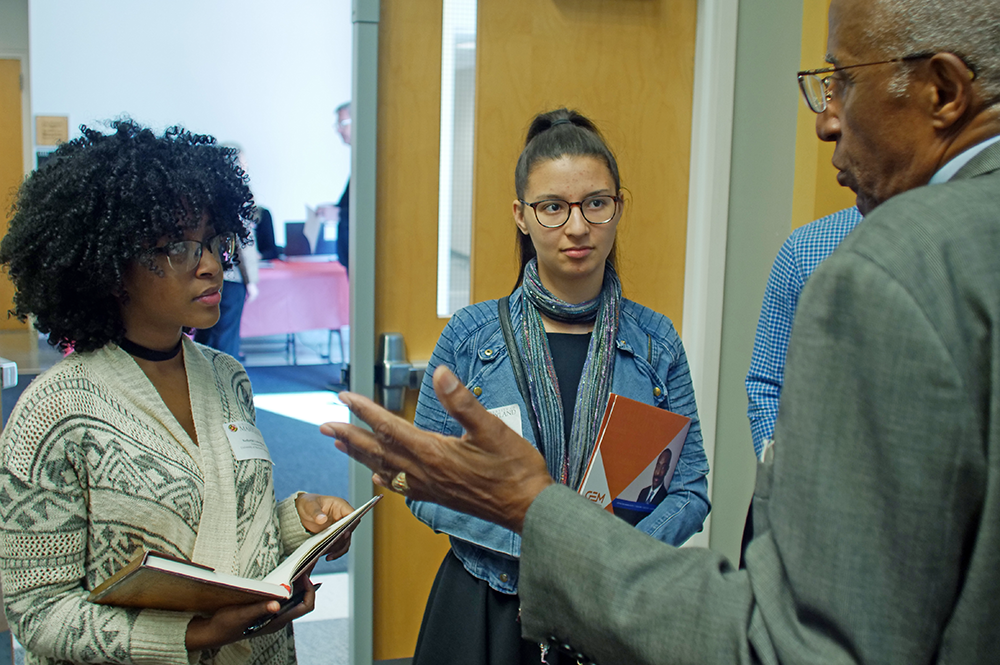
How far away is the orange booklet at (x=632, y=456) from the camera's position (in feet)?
4.90

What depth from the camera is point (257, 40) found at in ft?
24.8

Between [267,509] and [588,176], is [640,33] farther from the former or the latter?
[267,509]

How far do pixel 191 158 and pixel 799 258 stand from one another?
1461mm

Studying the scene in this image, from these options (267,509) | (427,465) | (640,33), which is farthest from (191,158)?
(640,33)

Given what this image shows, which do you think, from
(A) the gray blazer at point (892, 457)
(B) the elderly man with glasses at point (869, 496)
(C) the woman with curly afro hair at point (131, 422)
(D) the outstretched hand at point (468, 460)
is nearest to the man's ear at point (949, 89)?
(B) the elderly man with glasses at point (869, 496)

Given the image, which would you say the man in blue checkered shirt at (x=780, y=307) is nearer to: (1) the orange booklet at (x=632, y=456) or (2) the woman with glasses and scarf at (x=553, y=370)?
(2) the woman with glasses and scarf at (x=553, y=370)

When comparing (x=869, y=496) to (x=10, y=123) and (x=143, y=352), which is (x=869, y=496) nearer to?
(x=143, y=352)

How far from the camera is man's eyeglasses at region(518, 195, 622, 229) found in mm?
1729

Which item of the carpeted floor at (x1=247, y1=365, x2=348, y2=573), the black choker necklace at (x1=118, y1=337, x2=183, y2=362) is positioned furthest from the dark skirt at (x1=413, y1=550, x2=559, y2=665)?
the carpeted floor at (x1=247, y1=365, x2=348, y2=573)

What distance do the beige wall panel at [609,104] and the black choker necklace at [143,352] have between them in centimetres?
125

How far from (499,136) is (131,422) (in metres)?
1.60

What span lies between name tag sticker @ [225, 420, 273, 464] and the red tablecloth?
598 cm

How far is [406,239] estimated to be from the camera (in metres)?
2.51

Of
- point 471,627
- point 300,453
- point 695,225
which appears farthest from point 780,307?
point 300,453
